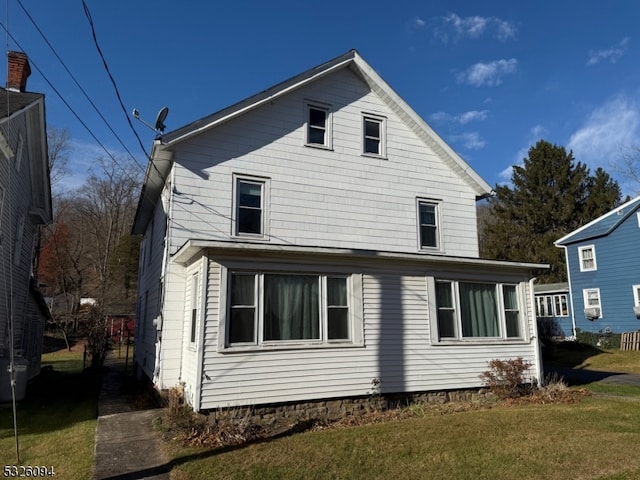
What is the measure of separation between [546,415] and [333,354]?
4.41 metres

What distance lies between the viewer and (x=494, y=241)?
135ft

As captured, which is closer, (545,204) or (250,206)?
(250,206)

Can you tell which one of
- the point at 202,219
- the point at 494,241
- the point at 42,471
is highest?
the point at 494,241

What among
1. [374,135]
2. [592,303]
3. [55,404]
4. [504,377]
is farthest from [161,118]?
[592,303]

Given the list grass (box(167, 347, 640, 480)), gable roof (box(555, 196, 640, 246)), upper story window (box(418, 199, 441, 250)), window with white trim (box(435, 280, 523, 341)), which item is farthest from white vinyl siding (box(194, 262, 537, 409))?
gable roof (box(555, 196, 640, 246))

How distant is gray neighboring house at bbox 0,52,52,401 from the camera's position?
11.2 meters

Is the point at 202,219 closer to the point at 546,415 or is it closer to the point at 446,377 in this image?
the point at 446,377

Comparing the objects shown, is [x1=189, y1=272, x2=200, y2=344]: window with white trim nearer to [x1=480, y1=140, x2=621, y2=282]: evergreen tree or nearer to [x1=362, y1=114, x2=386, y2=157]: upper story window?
[x1=362, y1=114, x2=386, y2=157]: upper story window

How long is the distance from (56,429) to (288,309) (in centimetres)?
495

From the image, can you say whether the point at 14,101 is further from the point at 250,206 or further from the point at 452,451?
the point at 452,451

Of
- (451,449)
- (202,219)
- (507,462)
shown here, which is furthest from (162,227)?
(507,462)

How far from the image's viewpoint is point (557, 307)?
1171 inches

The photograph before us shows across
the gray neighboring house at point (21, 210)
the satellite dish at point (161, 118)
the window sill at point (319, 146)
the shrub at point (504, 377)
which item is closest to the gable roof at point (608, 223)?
the shrub at point (504, 377)

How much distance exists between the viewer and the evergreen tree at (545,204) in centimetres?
3831
